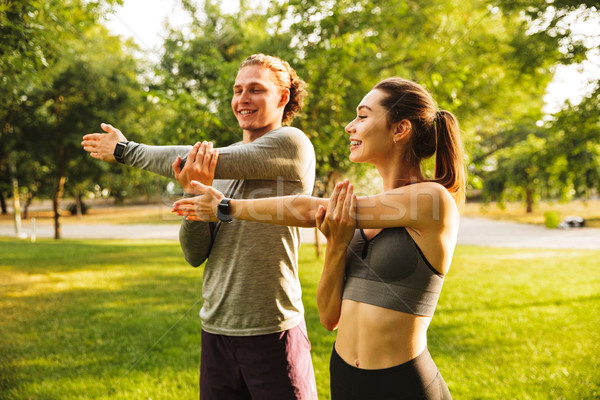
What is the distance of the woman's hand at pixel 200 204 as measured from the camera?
5.46ft

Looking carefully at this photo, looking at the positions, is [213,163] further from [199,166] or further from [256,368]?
[256,368]

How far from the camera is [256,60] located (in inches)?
78.5

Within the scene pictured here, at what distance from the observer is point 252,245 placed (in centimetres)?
189

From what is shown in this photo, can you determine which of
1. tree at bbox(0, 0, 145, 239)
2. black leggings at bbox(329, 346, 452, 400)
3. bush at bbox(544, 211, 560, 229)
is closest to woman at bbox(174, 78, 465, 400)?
black leggings at bbox(329, 346, 452, 400)

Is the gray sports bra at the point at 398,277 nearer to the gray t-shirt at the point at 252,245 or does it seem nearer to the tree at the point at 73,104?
the gray t-shirt at the point at 252,245

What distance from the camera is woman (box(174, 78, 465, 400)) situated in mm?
1438

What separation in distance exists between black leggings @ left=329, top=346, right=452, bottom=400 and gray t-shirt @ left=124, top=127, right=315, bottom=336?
1.60 feet

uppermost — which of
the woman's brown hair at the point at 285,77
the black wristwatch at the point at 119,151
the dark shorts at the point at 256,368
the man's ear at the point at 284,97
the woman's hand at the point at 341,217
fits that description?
the woman's brown hair at the point at 285,77

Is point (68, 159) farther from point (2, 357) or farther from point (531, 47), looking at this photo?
point (531, 47)

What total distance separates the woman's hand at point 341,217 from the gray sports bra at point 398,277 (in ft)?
0.36

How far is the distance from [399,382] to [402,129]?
88 cm

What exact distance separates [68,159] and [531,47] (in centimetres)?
1484

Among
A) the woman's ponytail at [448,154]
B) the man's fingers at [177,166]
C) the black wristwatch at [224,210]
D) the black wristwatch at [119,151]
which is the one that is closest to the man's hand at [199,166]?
the man's fingers at [177,166]

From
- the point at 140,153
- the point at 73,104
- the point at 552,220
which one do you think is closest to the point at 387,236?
the point at 140,153
